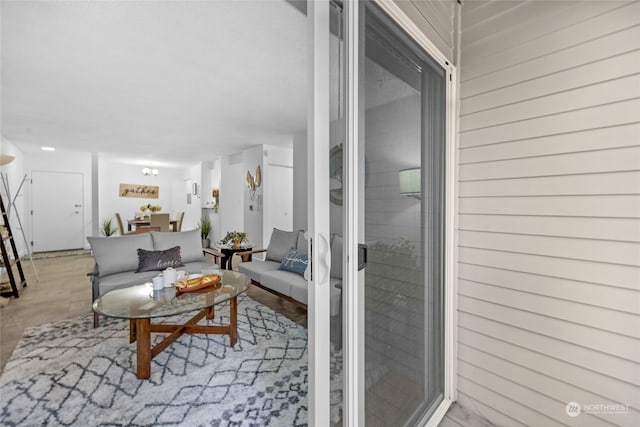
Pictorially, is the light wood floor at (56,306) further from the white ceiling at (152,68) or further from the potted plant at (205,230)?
the potted plant at (205,230)

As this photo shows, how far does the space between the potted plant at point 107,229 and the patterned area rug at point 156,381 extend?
17.4 feet

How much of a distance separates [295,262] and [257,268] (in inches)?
20.6

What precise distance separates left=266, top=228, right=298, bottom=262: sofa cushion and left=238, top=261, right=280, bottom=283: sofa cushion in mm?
108

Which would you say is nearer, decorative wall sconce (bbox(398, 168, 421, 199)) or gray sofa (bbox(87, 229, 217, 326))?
decorative wall sconce (bbox(398, 168, 421, 199))

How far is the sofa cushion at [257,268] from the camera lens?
3354 millimetres

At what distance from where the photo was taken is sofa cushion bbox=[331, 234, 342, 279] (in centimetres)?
103

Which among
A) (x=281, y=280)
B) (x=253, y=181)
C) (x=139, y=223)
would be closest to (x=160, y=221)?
(x=139, y=223)

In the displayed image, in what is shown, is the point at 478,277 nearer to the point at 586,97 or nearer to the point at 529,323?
the point at 529,323

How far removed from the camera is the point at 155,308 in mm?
1979

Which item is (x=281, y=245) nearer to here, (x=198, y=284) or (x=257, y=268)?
(x=257, y=268)

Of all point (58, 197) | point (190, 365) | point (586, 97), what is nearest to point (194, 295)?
point (190, 365)

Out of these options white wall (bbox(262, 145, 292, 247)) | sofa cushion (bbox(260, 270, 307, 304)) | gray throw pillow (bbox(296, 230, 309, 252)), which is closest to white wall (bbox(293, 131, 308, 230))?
white wall (bbox(262, 145, 292, 247))
